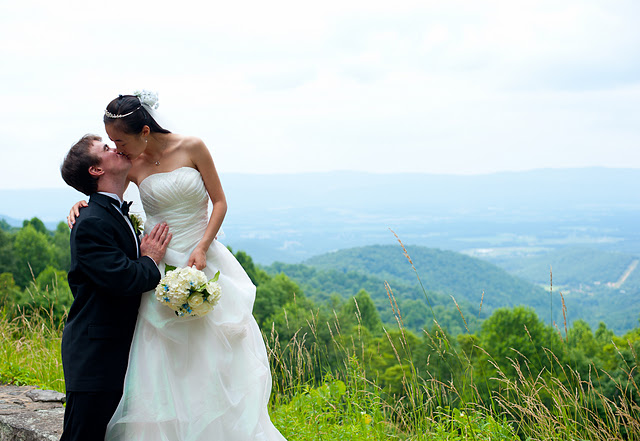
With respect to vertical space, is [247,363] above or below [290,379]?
above

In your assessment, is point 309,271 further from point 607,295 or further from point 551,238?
point 551,238

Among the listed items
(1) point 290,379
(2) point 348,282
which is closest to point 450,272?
(2) point 348,282

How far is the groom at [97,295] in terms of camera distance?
2420mm

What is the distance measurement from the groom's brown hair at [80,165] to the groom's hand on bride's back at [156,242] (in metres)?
0.36

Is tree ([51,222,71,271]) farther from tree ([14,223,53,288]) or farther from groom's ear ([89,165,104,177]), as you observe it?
groom's ear ([89,165,104,177])

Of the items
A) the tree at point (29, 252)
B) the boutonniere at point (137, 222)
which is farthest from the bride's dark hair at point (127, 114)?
Result: the tree at point (29, 252)

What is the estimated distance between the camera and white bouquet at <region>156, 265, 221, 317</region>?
2467 mm

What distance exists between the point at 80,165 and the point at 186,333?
954 mm

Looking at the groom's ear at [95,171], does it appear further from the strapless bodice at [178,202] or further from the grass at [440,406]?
the grass at [440,406]

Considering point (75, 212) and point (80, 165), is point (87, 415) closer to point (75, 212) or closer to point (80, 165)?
point (75, 212)

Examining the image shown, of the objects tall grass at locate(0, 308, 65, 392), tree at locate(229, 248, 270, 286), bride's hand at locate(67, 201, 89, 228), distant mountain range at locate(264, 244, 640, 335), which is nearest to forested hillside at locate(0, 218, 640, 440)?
tall grass at locate(0, 308, 65, 392)

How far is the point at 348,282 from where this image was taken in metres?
55.3

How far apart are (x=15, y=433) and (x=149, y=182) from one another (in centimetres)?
188

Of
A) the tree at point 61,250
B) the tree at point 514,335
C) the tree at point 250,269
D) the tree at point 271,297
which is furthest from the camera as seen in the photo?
the tree at point 250,269
